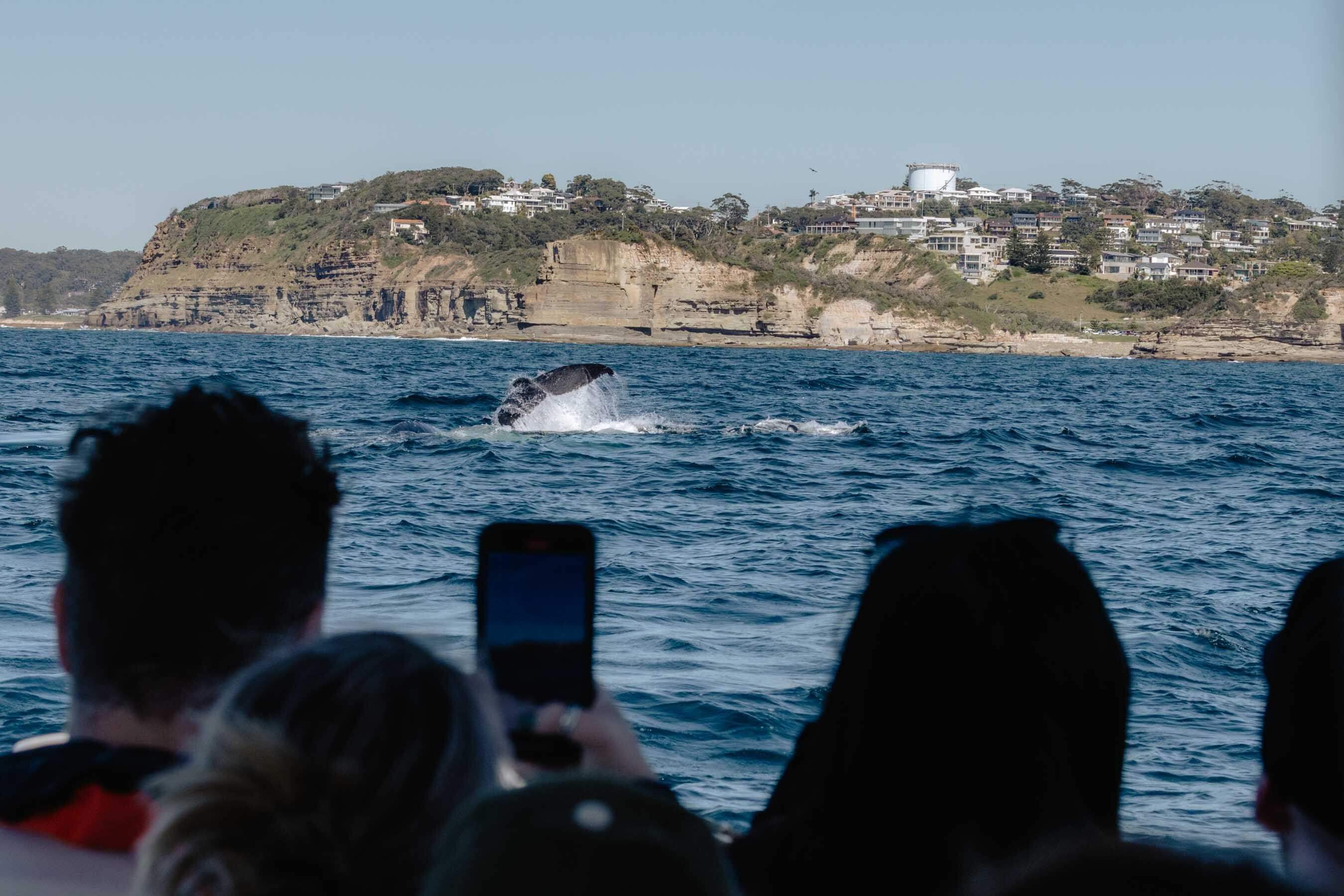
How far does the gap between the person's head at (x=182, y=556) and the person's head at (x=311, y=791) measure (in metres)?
0.46

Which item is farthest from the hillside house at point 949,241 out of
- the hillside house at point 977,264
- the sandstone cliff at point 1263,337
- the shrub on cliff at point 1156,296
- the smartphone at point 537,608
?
the smartphone at point 537,608

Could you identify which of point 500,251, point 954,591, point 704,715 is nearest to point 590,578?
point 954,591

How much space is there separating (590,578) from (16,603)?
28.7 feet

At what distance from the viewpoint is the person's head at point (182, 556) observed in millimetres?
1811

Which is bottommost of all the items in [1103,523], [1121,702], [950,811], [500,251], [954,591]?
[1103,523]

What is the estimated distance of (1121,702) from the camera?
170 centimetres

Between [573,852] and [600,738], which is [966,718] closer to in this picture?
[600,738]

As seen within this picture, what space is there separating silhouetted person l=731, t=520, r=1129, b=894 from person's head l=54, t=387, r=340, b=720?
82cm

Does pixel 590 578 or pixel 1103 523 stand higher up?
pixel 590 578

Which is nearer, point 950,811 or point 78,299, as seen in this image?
point 950,811

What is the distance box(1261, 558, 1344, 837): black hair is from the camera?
1.78 m

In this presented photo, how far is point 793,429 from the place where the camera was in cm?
2947

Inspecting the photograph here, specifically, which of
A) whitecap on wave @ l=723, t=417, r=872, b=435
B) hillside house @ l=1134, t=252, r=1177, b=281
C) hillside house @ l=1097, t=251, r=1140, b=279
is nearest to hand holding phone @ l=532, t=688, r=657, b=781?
whitecap on wave @ l=723, t=417, r=872, b=435

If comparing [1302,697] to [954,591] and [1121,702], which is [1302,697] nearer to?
[1121,702]
